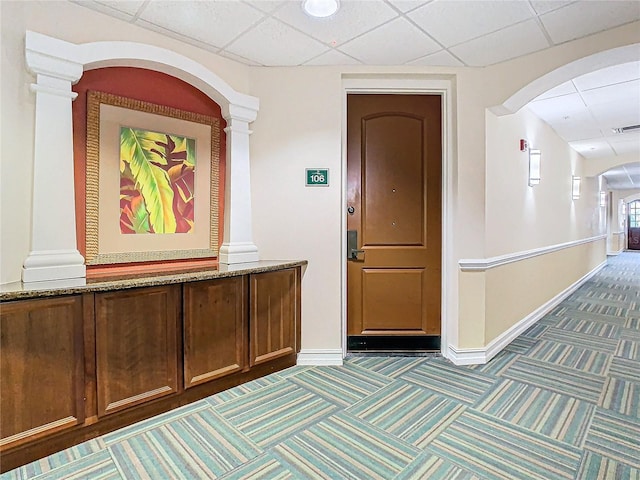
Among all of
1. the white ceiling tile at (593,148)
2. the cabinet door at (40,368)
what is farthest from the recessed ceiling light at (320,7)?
the white ceiling tile at (593,148)

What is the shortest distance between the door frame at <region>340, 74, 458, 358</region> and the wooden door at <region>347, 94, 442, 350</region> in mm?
69

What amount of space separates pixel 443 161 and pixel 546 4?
1.30 metres

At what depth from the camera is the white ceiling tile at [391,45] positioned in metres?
2.34

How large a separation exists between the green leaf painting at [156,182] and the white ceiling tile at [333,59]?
3.90ft

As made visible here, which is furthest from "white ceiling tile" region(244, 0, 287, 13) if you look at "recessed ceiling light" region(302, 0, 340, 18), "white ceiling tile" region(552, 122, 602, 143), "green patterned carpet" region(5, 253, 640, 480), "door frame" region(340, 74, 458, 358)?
"white ceiling tile" region(552, 122, 602, 143)

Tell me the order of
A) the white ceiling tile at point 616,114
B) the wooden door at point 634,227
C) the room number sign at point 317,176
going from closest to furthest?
1. the room number sign at point 317,176
2. the white ceiling tile at point 616,114
3. the wooden door at point 634,227

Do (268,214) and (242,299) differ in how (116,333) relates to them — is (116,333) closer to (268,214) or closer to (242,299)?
(242,299)

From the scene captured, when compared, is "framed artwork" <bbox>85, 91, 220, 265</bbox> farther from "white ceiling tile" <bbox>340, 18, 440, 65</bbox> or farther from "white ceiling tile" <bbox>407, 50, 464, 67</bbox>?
"white ceiling tile" <bbox>407, 50, 464, 67</bbox>

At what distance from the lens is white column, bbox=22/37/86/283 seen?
1.94 meters

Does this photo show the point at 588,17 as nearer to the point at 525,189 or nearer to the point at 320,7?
the point at 320,7

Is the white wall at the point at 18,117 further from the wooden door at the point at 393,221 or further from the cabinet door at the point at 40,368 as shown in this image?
the wooden door at the point at 393,221

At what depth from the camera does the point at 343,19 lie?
2.22m

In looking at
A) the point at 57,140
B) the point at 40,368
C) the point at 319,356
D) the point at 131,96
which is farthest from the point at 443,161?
the point at 40,368

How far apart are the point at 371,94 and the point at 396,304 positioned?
1.93m
